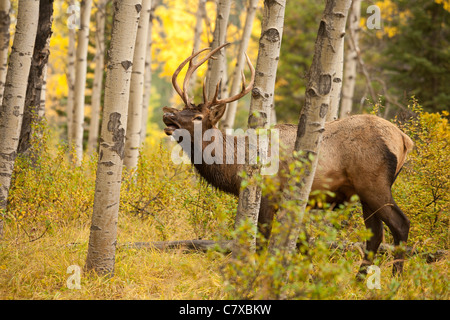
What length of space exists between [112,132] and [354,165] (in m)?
2.74

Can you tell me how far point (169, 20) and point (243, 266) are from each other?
57.5 ft

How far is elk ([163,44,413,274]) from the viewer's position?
4.88 metres

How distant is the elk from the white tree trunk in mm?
2587

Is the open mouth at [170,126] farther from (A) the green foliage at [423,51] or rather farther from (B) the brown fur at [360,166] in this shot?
(A) the green foliage at [423,51]

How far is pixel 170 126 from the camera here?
547 cm

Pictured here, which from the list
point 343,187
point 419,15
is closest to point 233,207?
point 343,187

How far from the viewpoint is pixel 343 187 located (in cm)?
518

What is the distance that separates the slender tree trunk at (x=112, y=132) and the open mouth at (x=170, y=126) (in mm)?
1006

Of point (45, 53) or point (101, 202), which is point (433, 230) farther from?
point (45, 53)

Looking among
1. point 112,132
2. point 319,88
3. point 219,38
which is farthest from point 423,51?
point 112,132

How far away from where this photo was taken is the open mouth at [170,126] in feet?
17.5
